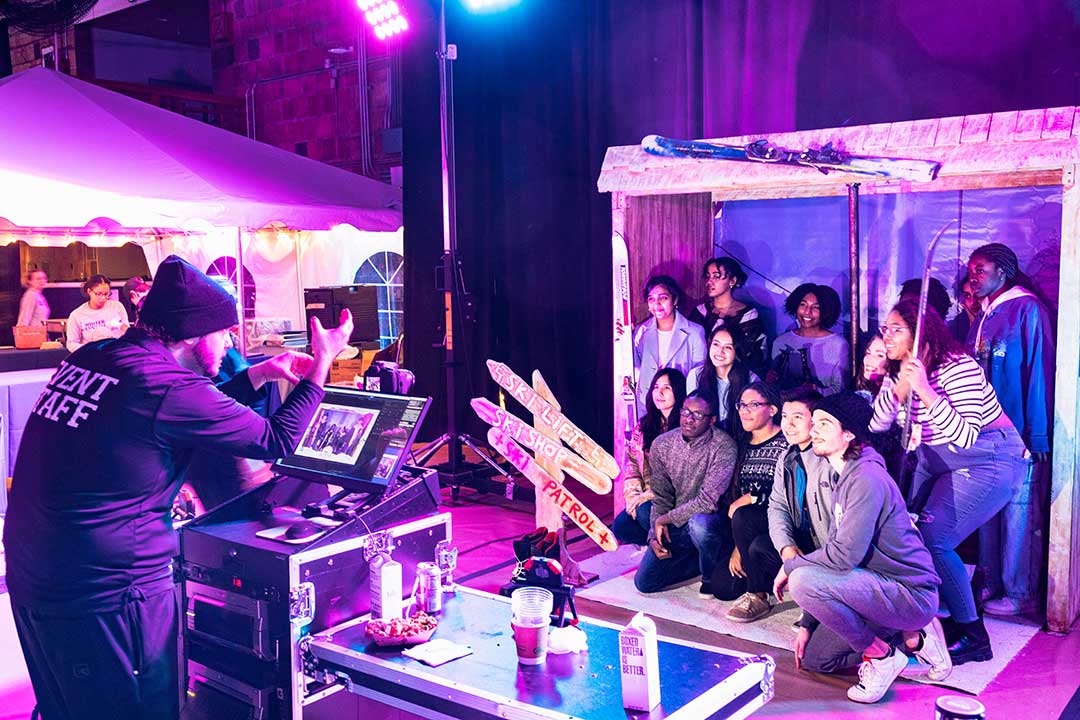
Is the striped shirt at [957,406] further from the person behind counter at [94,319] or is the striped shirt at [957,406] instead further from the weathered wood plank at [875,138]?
the person behind counter at [94,319]

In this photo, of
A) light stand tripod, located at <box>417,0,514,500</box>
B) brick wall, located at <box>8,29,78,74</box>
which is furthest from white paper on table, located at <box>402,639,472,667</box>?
brick wall, located at <box>8,29,78,74</box>

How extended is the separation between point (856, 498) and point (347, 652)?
1917mm

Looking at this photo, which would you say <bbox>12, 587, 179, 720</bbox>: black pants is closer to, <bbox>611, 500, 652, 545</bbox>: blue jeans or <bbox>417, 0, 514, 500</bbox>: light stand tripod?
<bbox>611, 500, 652, 545</bbox>: blue jeans

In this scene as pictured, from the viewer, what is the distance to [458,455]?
6.73 m

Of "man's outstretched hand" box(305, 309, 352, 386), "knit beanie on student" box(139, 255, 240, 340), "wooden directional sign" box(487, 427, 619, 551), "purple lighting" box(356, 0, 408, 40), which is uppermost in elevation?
"purple lighting" box(356, 0, 408, 40)

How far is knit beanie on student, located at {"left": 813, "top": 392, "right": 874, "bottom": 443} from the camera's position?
3621mm

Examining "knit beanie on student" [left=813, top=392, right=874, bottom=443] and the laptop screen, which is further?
"knit beanie on student" [left=813, top=392, right=874, bottom=443]

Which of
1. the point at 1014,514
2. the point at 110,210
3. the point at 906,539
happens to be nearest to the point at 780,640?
the point at 906,539

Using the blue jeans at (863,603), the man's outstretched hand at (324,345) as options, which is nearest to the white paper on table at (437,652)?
the man's outstretched hand at (324,345)

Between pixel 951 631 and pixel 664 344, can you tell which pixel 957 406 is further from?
pixel 664 344

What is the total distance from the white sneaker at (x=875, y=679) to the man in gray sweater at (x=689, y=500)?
121cm

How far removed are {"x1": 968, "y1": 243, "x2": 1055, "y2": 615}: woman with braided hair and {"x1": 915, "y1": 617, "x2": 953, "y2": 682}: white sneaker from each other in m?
0.89

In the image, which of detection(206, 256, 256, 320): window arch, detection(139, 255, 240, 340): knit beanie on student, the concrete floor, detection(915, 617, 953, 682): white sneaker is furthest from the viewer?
detection(206, 256, 256, 320): window arch

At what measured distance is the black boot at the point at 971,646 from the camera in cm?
387
